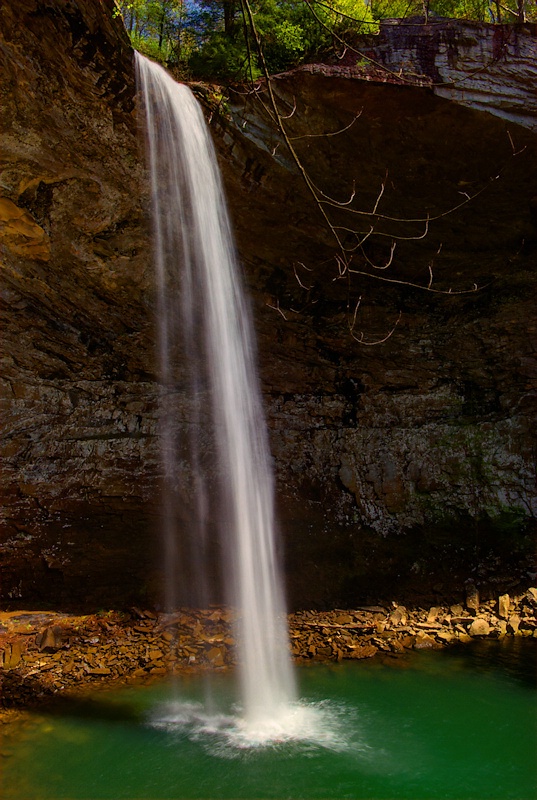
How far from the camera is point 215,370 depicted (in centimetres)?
827

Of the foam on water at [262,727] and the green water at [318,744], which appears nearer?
the green water at [318,744]

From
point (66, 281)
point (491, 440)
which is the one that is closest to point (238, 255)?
point (66, 281)

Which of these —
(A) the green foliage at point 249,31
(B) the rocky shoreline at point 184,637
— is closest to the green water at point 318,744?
(B) the rocky shoreline at point 184,637

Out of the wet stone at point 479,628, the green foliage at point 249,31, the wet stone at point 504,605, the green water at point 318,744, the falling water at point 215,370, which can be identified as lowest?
the green water at point 318,744

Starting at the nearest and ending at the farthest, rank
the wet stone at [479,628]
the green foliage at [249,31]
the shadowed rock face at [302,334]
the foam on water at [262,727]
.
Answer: the foam on water at [262,727] → the shadowed rock face at [302,334] → the green foliage at [249,31] → the wet stone at [479,628]

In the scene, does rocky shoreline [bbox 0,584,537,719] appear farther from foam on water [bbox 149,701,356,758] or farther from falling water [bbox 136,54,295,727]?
foam on water [bbox 149,701,356,758]

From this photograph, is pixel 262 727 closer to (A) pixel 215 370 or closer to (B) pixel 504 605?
(B) pixel 504 605

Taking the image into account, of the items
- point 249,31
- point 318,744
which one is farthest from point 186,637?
point 249,31

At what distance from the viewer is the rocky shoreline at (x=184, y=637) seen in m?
6.24

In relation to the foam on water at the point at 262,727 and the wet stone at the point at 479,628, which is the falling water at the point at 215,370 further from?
the wet stone at the point at 479,628

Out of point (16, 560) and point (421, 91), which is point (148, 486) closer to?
point (16, 560)

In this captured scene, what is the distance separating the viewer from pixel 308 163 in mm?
6656

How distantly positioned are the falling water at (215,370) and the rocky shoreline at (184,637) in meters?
0.43

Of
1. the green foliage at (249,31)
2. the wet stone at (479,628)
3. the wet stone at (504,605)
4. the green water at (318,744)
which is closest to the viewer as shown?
the green water at (318,744)
